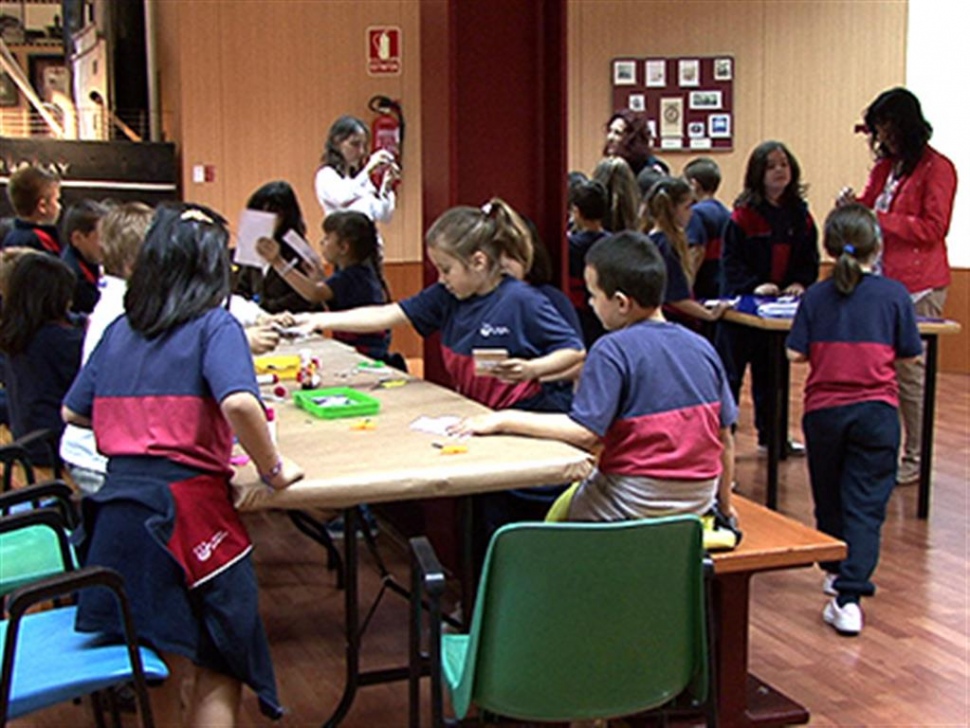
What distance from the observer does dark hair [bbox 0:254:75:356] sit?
387 centimetres

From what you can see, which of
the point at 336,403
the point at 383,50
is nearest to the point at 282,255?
the point at 336,403

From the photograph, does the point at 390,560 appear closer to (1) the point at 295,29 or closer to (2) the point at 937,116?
(1) the point at 295,29

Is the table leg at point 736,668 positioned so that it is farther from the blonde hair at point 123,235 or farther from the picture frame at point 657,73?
the picture frame at point 657,73

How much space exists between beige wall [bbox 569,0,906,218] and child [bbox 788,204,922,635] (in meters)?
5.52

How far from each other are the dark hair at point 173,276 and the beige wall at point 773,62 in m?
7.21

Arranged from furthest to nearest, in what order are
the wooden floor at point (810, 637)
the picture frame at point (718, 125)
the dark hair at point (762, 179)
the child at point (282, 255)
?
the picture frame at point (718, 125) < the dark hair at point (762, 179) < the child at point (282, 255) < the wooden floor at point (810, 637)

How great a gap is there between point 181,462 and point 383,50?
7167 millimetres

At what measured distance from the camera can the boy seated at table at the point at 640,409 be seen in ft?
9.10

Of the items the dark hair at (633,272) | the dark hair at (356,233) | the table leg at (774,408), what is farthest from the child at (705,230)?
the dark hair at (633,272)

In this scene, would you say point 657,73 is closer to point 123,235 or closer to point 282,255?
point 282,255

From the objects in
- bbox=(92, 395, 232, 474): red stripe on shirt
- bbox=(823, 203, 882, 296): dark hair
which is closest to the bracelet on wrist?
bbox=(92, 395, 232, 474): red stripe on shirt

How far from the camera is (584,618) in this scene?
7.27 feet

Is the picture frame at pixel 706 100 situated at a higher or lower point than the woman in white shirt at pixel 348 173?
higher

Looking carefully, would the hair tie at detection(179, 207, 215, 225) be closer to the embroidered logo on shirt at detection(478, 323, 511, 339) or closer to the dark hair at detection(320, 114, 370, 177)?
the embroidered logo on shirt at detection(478, 323, 511, 339)
